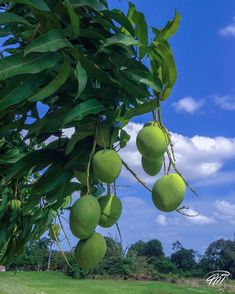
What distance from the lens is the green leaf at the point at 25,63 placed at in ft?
3.11

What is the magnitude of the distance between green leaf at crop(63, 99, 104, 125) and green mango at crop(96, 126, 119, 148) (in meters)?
0.06

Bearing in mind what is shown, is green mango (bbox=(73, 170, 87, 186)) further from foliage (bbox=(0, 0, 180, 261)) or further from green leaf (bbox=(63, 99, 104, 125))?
→ green leaf (bbox=(63, 99, 104, 125))

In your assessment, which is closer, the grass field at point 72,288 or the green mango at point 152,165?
the green mango at point 152,165

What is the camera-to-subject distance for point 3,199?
6.75ft

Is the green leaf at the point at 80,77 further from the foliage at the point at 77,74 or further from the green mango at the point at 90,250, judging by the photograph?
the green mango at the point at 90,250

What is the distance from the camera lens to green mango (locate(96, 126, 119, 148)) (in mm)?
1085

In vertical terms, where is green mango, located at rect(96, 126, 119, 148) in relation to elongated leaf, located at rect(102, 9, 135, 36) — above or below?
below

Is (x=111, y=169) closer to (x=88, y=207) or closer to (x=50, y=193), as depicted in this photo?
(x=88, y=207)

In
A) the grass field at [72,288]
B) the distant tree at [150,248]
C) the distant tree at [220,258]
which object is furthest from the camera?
the distant tree at [150,248]

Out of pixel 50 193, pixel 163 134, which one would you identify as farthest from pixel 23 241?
pixel 163 134

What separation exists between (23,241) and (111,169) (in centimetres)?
118

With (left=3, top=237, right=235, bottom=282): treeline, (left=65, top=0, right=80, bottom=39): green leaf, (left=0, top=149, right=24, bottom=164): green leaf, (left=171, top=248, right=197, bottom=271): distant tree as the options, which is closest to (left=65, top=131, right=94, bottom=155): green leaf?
(left=65, top=0, right=80, bottom=39): green leaf

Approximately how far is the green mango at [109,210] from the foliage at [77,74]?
0.07 metres

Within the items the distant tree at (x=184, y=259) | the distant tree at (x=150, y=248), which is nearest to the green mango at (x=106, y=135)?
the distant tree at (x=184, y=259)
